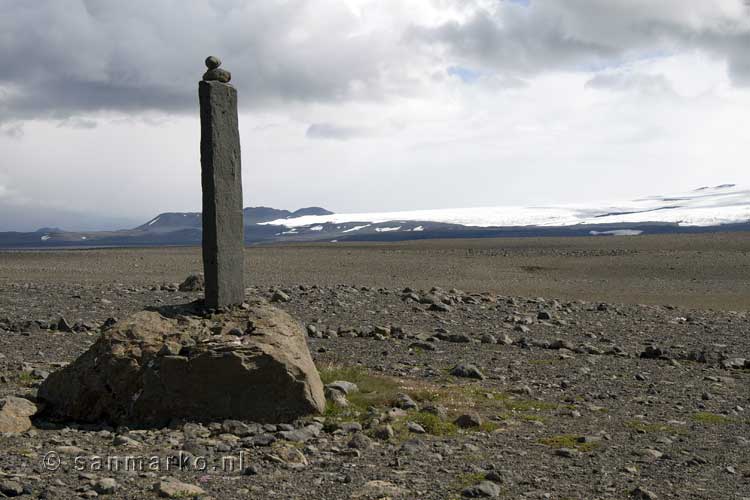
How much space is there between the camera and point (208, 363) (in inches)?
425

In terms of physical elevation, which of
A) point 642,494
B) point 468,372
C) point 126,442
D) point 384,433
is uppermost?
point 126,442

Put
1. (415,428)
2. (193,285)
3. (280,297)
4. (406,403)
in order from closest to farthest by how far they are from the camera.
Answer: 1. (415,428)
2. (406,403)
3. (280,297)
4. (193,285)

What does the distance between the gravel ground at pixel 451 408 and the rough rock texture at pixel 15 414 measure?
189mm

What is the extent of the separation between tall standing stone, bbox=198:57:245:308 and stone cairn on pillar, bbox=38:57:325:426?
0.02m

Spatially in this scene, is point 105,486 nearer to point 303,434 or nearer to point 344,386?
point 303,434

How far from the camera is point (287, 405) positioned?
35.4ft

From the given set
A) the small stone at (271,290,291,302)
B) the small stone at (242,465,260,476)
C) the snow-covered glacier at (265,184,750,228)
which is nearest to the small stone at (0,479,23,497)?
the small stone at (242,465,260,476)

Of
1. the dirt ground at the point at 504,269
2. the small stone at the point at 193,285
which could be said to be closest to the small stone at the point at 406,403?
the small stone at the point at 193,285

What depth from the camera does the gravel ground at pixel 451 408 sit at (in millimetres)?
8203

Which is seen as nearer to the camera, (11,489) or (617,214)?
(11,489)

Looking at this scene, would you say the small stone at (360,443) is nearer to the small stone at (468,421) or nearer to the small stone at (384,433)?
the small stone at (384,433)

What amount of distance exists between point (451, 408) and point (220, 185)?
4.78 metres

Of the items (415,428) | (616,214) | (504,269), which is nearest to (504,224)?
(616,214)

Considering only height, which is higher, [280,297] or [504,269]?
[280,297]
